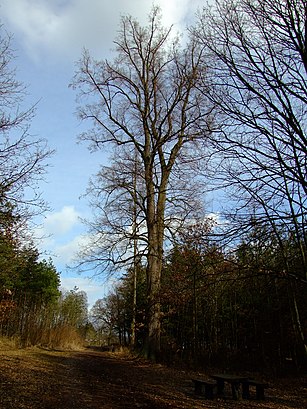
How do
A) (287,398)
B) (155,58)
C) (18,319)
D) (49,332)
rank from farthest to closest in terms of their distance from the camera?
1. (49,332)
2. (18,319)
3. (155,58)
4. (287,398)

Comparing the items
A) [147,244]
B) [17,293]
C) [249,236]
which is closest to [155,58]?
[147,244]

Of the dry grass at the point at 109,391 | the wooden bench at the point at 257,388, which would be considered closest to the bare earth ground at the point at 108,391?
the dry grass at the point at 109,391

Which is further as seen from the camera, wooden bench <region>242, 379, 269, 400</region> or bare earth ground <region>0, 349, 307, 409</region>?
wooden bench <region>242, 379, 269, 400</region>

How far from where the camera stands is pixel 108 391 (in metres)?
7.75

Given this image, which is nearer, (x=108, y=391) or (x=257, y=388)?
(x=108, y=391)

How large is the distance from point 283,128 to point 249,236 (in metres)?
1.66

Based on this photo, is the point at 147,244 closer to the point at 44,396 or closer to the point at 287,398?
the point at 287,398

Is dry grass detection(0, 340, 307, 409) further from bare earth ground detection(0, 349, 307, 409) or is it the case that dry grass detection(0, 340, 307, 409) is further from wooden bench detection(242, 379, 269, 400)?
wooden bench detection(242, 379, 269, 400)

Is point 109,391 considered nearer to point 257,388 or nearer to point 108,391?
point 108,391

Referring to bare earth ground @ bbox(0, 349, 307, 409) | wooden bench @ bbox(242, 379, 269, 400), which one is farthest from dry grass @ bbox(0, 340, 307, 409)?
wooden bench @ bbox(242, 379, 269, 400)

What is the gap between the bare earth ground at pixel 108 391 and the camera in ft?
21.3

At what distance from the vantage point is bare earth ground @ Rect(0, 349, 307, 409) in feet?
21.3

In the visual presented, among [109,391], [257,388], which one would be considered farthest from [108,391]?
[257,388]

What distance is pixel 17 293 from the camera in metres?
26.1
